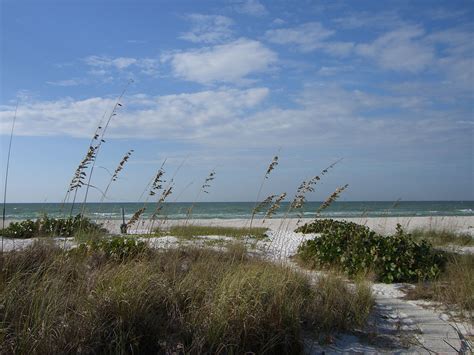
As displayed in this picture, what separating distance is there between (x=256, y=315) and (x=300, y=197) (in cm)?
227

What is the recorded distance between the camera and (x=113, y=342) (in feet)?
10.4

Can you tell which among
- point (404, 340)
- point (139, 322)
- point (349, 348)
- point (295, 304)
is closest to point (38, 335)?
point (139, 322)

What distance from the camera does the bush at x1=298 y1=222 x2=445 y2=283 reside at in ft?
21.4

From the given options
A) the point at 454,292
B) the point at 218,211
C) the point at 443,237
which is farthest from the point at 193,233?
the point at 218,211

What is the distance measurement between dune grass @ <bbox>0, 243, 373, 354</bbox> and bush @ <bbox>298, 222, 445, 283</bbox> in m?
2.26

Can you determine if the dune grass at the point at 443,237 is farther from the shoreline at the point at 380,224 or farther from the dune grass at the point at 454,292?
the dune grass at the point at 454,292

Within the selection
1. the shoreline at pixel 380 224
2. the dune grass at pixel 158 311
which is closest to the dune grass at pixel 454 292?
the dune grass at pixel 158 311

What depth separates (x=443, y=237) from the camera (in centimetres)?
1152

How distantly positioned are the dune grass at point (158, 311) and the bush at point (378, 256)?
2.26 m

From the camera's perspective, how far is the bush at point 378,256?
257 inches

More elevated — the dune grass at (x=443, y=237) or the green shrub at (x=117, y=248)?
the green shrub at (x=117, y=248)

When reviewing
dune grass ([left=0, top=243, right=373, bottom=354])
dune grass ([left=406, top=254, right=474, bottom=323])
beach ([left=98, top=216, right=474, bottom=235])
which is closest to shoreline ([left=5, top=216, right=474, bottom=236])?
beach ([left=98, top=216, right=474, bottom=235])

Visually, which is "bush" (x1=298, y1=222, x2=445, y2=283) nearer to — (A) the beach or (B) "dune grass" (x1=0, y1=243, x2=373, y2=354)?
(A) the beach

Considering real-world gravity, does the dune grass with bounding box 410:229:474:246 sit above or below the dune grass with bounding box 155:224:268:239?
below
